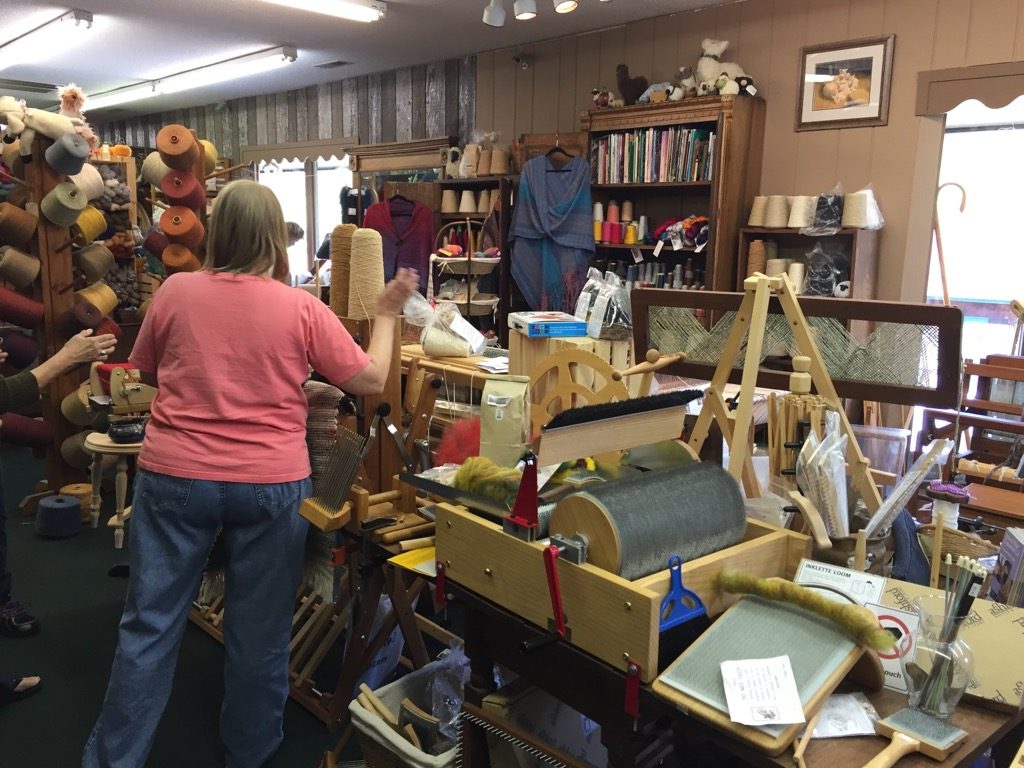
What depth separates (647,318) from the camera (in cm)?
192

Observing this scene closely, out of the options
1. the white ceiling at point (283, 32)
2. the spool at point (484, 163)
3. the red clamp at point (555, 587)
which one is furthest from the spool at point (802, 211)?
the red clamp at point (555, 587)

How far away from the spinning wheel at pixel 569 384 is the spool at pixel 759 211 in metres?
2.33

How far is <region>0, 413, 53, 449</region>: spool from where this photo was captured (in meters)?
4.00

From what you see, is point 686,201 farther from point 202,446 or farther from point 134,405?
point 202,446

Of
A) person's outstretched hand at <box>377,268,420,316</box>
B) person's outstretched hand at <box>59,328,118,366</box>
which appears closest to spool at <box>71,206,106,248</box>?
person's outstretched hand at <box>59,328,118,366</box>

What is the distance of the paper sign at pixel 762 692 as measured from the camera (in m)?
1.03

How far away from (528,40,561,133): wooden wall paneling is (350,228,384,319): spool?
3671 millimetres

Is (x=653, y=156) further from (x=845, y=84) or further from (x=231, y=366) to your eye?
(x=231, y=366)

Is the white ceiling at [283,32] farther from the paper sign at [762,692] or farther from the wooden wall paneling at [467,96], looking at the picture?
the paper sign at [762,692]

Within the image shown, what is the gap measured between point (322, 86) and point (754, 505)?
6997mm

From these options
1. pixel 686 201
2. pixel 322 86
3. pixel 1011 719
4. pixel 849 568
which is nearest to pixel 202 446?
pixel 849 568

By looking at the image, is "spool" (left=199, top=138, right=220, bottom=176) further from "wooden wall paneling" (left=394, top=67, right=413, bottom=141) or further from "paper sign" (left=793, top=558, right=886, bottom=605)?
"paper sign" (left=793, top=558, right=886, bottom=605)

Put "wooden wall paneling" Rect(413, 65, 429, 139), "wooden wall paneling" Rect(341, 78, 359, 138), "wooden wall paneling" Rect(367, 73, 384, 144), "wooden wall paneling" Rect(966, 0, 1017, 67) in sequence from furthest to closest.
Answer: "wooden wall paneling" Rect(341, 78, 359, 138) < "wooden wall paneling" Rect(367, 73, 384, 144) < "wooden wall paneling" Rect(413, 65, 429, 139) < "wooden wall paneling" Rect(966, 0, 1017, 67)

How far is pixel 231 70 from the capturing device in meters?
6.75
